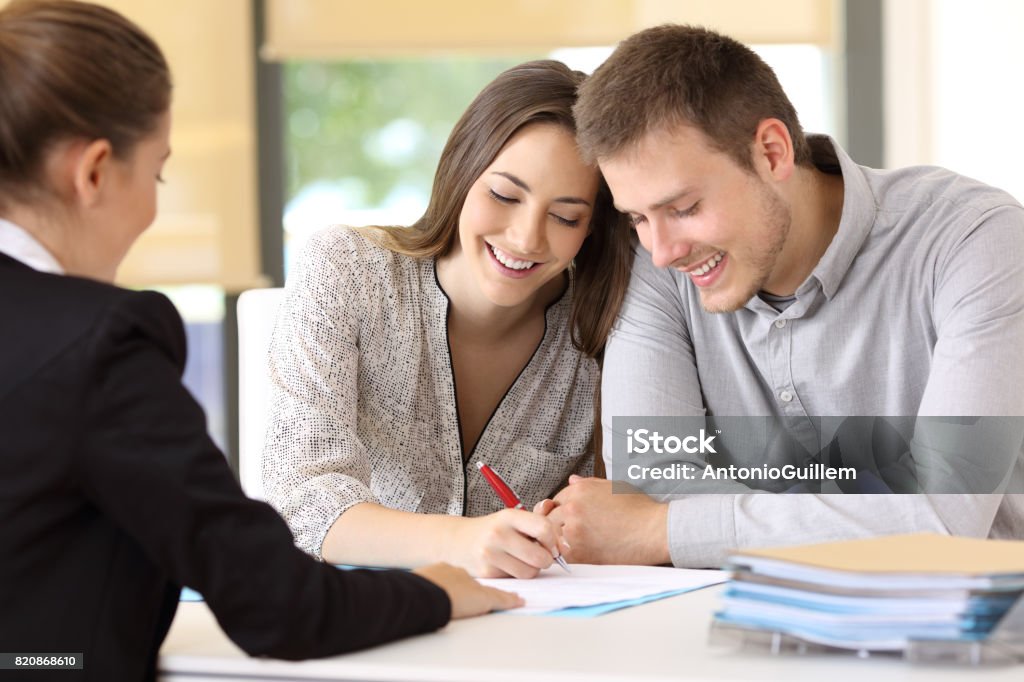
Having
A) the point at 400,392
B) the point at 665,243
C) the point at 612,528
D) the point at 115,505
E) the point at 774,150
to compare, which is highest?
the point at 774,150

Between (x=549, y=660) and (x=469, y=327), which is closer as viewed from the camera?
(x=549, y=660)

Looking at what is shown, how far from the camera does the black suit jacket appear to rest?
36.0 inches

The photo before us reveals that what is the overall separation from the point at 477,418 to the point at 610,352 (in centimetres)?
27

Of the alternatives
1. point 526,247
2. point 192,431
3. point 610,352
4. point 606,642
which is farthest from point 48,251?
point 610,352

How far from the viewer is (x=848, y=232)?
1708 mm

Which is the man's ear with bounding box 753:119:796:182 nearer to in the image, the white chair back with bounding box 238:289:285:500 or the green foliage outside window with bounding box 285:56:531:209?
the white chair back with bounding box 238:289:285:500

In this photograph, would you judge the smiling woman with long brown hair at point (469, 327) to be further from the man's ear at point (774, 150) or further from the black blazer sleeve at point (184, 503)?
the black blazer sleeve at point (184, 503)

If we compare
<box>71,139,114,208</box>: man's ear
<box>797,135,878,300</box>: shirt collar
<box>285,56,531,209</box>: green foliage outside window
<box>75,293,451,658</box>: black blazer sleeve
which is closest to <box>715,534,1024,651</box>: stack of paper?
<box>75,293,451,658</box>: black blazer sleeve

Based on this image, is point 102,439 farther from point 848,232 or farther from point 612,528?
point 848,232

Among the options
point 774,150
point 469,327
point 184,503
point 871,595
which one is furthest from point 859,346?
point 184,503

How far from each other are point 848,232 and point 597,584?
70 cm

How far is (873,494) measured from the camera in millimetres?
1501

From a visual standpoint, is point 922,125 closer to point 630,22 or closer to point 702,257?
point 630,22

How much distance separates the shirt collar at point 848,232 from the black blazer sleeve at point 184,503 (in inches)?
38.4
